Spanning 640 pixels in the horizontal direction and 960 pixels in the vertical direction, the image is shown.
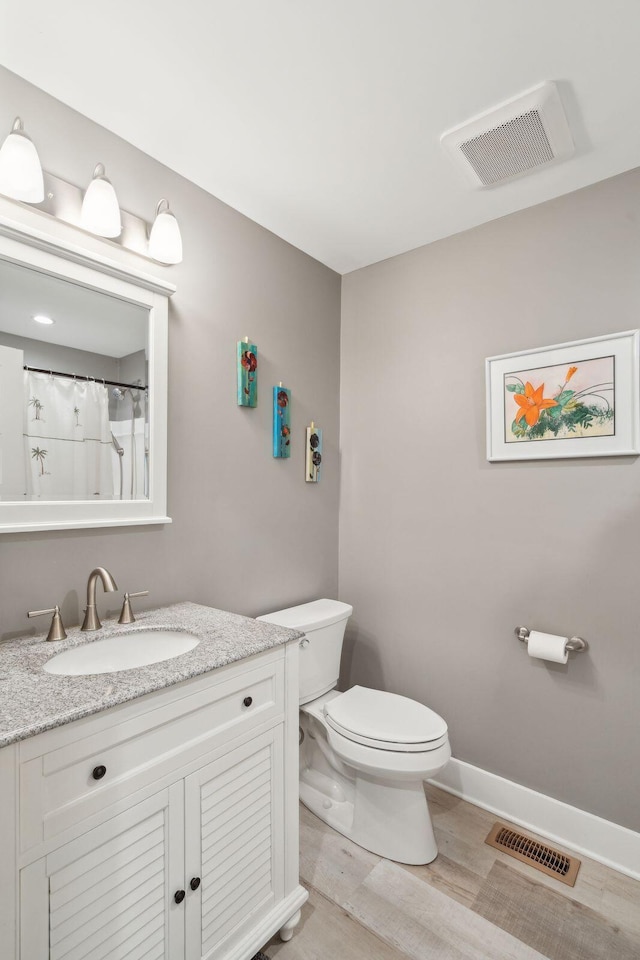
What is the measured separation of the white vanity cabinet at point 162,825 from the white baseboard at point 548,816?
3.09ft

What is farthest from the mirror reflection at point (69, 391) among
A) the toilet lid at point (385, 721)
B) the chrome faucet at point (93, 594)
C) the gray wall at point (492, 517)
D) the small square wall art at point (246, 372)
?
the gray wall at point (492, 517)

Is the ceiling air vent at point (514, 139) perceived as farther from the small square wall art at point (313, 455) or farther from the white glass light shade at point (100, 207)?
the small square wall art at point (313, 455)

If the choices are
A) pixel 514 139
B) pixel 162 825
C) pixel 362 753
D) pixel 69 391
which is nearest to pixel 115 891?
pixel 162 825

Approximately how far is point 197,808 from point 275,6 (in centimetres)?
197

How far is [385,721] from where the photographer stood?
1.74 meters

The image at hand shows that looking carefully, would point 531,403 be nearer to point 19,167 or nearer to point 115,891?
point 19,167

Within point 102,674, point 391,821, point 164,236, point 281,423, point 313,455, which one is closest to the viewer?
point 102,674

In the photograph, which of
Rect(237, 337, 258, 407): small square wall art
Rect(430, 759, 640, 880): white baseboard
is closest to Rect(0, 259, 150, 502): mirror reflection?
Rect(237, 337, 258, 407): small square wall art

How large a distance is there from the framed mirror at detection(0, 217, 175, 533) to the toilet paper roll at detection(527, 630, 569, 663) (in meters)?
1.47

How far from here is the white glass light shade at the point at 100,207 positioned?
1420 mm

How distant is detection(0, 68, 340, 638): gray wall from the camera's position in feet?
4.67

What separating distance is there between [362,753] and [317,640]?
1.55 ft

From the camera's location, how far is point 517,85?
4.50 ft

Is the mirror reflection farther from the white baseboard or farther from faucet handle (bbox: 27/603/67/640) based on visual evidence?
the white baseboard
